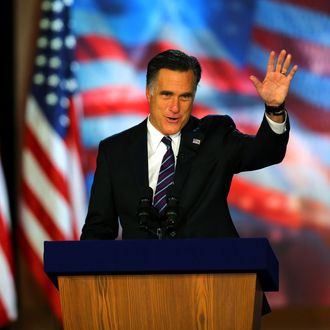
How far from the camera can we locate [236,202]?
5484mm

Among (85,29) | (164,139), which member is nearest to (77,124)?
(85,29)

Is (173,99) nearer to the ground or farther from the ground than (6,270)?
farther from the ground

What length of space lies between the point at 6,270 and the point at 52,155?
801 mm

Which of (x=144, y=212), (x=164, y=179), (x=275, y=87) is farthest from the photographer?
(x=164, y=179)

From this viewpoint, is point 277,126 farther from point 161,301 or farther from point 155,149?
point 161,301

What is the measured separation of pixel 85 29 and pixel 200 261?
12.1 ft

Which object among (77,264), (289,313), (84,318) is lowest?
(289,313)

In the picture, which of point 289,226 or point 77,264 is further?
point 289,226

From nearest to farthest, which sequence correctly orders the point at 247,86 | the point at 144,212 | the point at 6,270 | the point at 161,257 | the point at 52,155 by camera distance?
the point at 161,257, the point at 144,212, the point at 6,270, the point at 52,155, the point at 247,86

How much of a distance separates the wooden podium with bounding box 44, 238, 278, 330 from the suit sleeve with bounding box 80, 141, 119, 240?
484mm

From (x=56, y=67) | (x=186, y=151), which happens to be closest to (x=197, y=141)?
(x=186, y=151)

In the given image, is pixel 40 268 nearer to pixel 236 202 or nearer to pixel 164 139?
pixel 236 202

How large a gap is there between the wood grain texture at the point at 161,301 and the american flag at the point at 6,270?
3.00 m

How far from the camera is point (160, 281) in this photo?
2.22m
